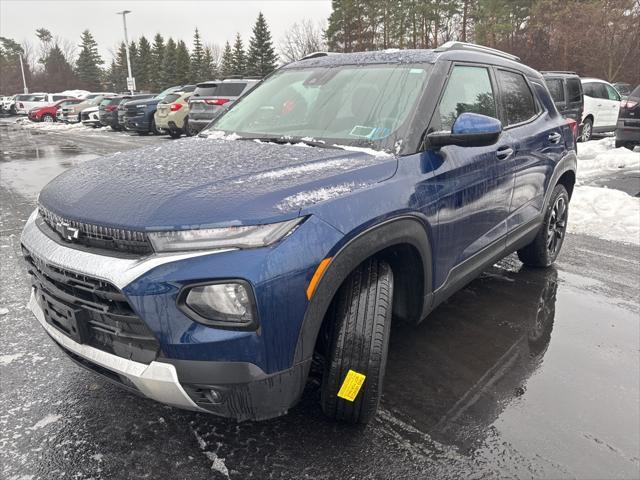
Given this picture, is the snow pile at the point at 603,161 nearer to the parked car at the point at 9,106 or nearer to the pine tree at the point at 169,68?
the parked car at the point at 9,106

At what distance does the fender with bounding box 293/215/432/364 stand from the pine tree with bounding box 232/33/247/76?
52.6 metres

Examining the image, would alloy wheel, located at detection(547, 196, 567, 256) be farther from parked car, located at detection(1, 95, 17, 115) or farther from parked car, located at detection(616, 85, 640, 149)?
parked car, located at detection(1, 95, 17, 115)

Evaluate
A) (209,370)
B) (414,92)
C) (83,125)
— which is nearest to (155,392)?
(209,370)

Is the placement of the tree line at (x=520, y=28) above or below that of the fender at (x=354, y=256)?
above

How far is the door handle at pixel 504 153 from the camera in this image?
3287 mm

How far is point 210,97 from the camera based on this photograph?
14.2 metres

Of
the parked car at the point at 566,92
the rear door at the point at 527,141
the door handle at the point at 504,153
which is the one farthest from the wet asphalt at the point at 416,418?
the parked car at the point at 566,92

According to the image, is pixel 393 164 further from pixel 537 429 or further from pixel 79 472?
pixel 79 472

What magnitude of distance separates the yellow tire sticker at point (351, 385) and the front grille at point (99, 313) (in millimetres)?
803

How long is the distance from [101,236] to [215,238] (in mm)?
489

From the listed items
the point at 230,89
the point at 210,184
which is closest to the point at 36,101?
the point at 230,89

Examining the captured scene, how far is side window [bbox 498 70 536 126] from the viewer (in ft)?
12.1

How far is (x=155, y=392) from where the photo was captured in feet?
6.34

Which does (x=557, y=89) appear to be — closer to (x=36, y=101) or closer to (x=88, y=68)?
(x=36, y=101)
